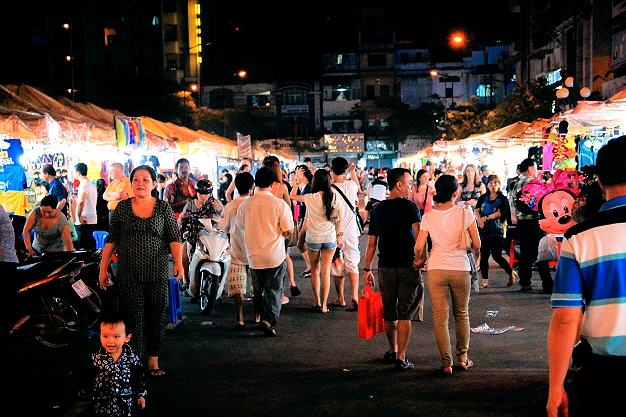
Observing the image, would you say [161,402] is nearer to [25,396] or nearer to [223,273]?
[25,396]

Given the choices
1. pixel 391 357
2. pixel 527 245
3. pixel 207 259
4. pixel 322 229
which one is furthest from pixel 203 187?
pixel 527 245

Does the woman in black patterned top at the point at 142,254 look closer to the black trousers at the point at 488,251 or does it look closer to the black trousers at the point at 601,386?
the black trousers at the point at 601,386

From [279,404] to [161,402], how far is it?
3.19 ft

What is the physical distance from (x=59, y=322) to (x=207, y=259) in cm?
243

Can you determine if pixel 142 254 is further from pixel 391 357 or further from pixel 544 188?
pixel 544 188

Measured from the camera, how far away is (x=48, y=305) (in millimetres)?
8250

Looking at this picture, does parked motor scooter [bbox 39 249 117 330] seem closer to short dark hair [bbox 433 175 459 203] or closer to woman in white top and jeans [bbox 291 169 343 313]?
woman in white top and jeans [bbox 291 169 343 313]

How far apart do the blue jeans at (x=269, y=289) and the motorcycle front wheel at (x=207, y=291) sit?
1.30 meters

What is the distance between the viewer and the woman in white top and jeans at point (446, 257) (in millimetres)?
6809

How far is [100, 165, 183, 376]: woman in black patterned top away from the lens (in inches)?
261

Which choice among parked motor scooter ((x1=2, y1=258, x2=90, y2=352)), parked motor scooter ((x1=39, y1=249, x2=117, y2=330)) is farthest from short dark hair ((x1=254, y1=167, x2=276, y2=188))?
parked motor scooter ((x1=2, y1=258, x2=90, y2=352))

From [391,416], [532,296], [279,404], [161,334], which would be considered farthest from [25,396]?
[532,296]

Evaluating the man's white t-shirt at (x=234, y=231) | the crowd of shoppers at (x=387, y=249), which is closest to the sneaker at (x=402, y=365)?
the crowd of shoppers at (x=387, y=249)

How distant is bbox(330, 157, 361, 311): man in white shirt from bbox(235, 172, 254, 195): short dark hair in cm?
137
